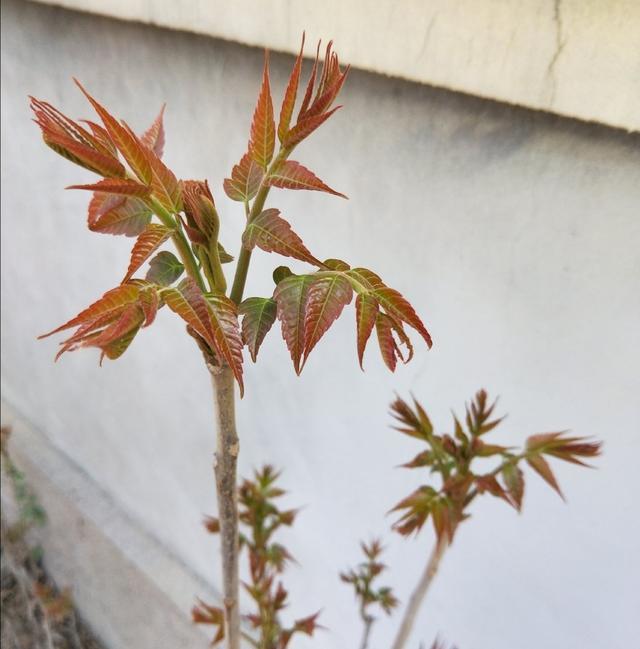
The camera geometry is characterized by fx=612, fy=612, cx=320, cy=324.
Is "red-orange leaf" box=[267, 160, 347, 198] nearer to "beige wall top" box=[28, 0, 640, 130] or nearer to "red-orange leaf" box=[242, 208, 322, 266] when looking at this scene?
"red-orange leaf" box=[242, 208, 322, 266]

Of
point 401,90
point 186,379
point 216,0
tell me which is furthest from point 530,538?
point 216,0

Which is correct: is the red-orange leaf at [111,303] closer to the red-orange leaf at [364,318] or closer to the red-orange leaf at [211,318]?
the red-orange leaf at [211,318]

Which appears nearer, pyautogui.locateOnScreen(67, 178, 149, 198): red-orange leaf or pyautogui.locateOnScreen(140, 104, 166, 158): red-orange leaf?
pyautogui.locateOnScreen(67, 178, 149, 198): red-orange leaf

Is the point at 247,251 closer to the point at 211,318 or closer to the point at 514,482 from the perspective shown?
the point at 211,318

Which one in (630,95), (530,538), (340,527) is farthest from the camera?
(340,527)

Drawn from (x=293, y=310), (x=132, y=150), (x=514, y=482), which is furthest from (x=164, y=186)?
(x=514, y=482)

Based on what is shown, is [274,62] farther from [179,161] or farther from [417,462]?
[417,462]

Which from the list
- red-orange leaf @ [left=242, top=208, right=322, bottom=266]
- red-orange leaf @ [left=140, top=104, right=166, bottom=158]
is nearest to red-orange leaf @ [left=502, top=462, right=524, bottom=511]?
red-orange leaf @ [left=242, top=208, right=322, bottom=266]
